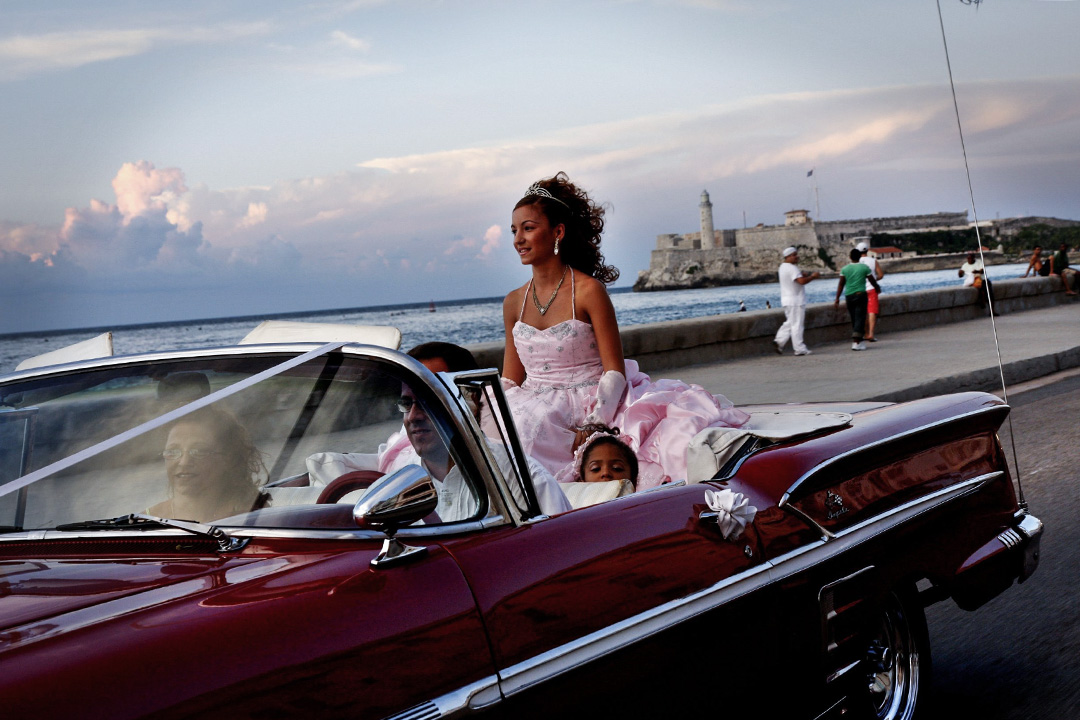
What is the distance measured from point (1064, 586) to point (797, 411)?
165cm

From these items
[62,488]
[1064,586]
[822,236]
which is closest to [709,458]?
[62,488]

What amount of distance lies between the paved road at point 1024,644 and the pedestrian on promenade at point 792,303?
31.5 feet

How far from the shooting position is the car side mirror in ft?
5.44

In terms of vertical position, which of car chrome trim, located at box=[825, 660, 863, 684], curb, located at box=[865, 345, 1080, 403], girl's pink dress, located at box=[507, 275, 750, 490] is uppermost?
girl's pink dress, located at box=[507, 275, 750, 490]

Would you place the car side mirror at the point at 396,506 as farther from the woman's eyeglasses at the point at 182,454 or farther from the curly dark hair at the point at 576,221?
the curly dark hair at the point at 576,221

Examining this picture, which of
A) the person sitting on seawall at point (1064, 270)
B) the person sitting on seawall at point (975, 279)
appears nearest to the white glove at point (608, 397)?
the person sitting on seawall at point (975, 279)

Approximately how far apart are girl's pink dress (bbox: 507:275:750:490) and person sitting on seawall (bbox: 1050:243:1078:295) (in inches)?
1012

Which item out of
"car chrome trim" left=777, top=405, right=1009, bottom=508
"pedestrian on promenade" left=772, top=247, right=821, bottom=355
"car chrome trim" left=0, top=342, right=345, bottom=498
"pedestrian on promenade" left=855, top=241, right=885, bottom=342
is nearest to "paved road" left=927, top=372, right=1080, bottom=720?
"car chrome trim" left=777, top=405, right=1009, bottom=508

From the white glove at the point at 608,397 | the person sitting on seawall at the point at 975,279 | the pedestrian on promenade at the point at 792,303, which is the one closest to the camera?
the white glove at the point at 608,397

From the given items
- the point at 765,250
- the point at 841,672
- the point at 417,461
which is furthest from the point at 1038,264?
the point at 765,250

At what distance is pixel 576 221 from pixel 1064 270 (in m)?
26.3

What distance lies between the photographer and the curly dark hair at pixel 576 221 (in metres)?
4.62

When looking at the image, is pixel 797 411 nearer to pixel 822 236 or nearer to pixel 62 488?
pixel 62 488

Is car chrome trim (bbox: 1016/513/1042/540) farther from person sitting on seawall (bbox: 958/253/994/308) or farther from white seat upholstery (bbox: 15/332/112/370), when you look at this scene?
person sitting on seawall (bbox: 958/253/994/308)
